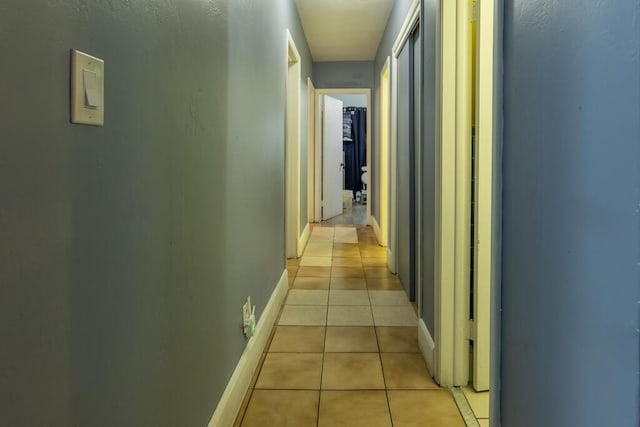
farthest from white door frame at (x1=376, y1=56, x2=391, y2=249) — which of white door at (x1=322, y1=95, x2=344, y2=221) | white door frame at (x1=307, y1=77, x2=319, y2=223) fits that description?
white door at (x1=322, y1=95, x2=344, y2=221)

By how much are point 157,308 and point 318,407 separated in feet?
3.33

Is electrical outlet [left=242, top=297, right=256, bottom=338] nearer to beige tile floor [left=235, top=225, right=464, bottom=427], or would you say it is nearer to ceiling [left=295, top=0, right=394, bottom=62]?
beige tile floor [left=235, top=225, right=464, bottom=427]

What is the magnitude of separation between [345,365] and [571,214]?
1586 millimetres

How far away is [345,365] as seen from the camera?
2273 mm

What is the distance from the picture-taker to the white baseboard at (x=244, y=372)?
1655 mm

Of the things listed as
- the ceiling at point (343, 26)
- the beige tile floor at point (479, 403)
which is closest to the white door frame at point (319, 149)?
the ceiling at point (343, 26)

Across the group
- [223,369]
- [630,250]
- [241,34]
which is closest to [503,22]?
[630,250]

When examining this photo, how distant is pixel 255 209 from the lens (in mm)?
2314

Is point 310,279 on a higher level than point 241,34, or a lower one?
lower

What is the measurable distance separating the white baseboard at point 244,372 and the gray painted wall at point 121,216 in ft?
0.16

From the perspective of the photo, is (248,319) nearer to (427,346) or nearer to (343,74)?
(427,346)

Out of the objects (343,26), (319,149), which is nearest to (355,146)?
(319,149)

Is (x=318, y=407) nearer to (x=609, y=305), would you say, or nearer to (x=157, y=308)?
(x=157, y=308)

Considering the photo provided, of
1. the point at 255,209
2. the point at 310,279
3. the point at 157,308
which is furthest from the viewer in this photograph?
the point at 310,279
